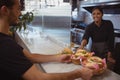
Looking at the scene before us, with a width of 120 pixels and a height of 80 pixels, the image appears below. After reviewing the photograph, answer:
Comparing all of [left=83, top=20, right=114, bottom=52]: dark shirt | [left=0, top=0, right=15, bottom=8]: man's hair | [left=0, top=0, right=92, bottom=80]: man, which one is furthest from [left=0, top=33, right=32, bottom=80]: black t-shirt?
[left=83, top=20, right=114, bottom=52]: dark shirt

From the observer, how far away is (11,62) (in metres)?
0.95

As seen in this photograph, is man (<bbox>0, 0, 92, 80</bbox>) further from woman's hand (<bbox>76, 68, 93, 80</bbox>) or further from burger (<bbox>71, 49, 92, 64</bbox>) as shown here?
burger (<bbox>71, 49, 92, 64</bbox>)

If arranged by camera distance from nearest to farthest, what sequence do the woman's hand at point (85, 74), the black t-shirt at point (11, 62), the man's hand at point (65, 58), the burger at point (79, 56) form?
the black t-shirt at point (11, 62), the woman's hand at point (85, 74), the burger at point (79, 56), the man's hand at point (65, 58)

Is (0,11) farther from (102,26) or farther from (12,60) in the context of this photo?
(102,26)

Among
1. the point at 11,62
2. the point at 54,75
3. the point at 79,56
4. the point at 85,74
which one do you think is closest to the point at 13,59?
the point at 11,62

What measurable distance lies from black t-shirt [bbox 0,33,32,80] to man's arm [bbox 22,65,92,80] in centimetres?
3

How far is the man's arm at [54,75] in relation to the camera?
0.98 meters

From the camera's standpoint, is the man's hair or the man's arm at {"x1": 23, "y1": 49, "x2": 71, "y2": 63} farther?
the man's arm at {"x1": 23, "y1": 49, "x2": 71, "y2": 63}

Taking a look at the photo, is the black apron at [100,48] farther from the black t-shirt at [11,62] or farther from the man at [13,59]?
the black t-shirt at [11,62]

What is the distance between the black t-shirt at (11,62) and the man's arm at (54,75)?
3cm

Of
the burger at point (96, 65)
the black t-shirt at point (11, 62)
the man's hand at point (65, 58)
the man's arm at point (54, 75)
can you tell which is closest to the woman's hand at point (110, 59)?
the man's hand at point (65, 58)

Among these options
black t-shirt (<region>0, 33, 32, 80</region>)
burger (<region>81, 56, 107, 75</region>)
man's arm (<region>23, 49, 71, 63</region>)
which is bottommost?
man's arm (<region>23, 49, 71, 63</region>)

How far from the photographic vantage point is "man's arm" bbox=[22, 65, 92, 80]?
98cm

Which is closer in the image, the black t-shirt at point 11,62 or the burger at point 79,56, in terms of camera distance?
the black t-shirt at point 11,62
